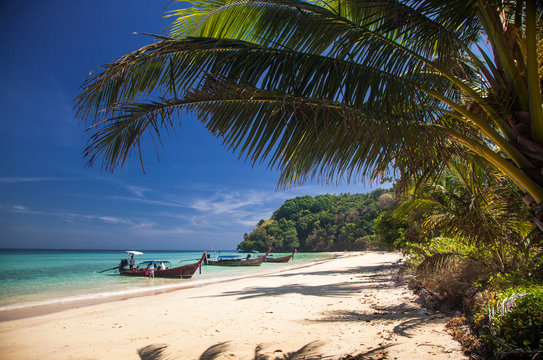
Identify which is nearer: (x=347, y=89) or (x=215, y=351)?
(x=347, y=89)

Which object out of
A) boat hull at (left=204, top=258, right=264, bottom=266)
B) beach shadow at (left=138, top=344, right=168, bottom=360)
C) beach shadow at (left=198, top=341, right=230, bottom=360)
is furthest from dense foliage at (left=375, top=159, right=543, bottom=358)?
boat hull at (left=204, top=258, right=264, bottom=266)

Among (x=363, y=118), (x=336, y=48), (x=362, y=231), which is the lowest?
(x=362, y=231)

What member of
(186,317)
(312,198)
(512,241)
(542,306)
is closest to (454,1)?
(542,306)

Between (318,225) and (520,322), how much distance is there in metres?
75.1

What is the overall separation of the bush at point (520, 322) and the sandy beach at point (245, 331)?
2.58ft

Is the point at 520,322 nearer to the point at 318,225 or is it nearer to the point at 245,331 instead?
the point at 245,331

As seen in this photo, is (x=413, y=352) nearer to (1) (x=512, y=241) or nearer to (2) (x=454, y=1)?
(1) (x=512, y=241)

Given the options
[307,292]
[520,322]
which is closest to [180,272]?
[307,292]

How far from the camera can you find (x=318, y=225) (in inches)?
3002

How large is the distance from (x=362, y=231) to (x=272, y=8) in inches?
2497

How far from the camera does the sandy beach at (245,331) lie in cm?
411

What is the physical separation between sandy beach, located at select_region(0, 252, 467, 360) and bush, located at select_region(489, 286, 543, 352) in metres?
0.79

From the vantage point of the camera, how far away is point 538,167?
2301 mm

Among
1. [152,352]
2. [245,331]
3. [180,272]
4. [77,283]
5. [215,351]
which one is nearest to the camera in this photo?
[215,351]
